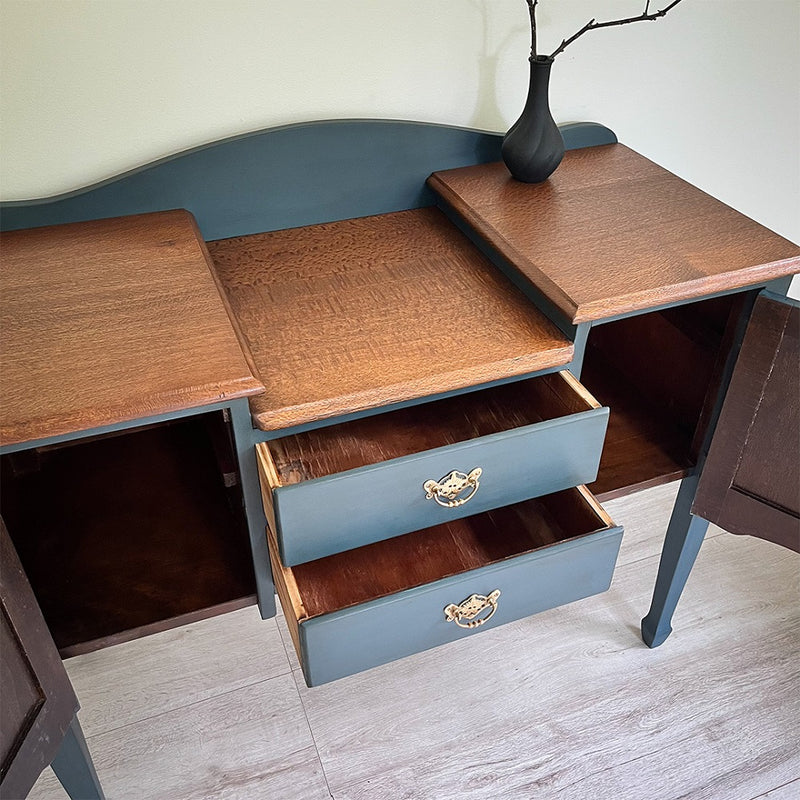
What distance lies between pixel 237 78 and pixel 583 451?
70 centimetres

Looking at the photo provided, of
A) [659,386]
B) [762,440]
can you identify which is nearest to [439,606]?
[762,440]

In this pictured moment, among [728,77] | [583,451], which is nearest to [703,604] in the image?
[583,451]

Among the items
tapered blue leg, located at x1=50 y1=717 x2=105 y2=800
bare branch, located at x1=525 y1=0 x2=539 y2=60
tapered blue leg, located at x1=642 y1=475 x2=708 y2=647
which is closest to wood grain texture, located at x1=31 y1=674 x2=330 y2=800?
tapered blue leg, located at x1=50 y1=717 x2=105 y2=800

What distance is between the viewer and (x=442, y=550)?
109 cm

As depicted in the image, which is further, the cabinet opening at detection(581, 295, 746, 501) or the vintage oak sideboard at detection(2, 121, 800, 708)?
the cabinet opening at detection(581, 295, 746, 501)

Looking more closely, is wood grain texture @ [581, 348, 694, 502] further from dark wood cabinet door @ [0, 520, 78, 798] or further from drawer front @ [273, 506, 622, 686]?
dark wood cabinet door @ [0, 520, 78, 798]

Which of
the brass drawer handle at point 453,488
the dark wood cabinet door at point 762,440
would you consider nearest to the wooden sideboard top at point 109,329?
the brass drawer handle at point 453,488

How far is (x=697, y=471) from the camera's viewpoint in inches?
47.3

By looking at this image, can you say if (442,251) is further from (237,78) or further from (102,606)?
(102,606)

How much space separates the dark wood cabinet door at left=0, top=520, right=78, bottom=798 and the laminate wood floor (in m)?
0.39

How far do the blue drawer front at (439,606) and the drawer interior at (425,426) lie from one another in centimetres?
A: 17

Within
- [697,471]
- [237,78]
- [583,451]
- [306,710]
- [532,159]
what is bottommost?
[306,710]

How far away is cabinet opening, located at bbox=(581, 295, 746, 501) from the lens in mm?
1166

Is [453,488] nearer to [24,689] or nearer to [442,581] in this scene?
[442,581]
